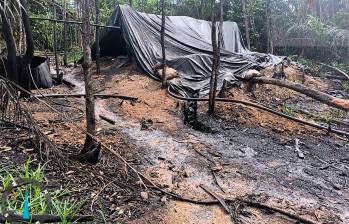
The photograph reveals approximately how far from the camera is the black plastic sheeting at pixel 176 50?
10328 millimetres

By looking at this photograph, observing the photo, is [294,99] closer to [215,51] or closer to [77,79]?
[215,51]

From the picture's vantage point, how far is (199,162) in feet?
18.1

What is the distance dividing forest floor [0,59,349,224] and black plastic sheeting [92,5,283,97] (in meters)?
1.33

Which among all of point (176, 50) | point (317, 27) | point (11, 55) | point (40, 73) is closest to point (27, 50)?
point (11, 55)

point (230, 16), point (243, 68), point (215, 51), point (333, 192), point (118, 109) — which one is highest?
point (230, 16)

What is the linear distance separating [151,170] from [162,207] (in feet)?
3.53

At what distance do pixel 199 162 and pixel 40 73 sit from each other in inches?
229

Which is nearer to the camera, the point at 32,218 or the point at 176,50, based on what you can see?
the point at 32,218

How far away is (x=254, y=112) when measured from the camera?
780 cm

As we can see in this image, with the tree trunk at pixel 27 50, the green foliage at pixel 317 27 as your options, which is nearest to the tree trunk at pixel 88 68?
the tree trunk at pixel 27 50

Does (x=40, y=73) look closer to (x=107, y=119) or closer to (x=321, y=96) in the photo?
(x=107, y=119)

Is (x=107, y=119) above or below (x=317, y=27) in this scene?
below

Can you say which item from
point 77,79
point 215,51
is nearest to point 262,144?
point 215,51

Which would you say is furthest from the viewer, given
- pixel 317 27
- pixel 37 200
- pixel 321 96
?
pixel 317 27
